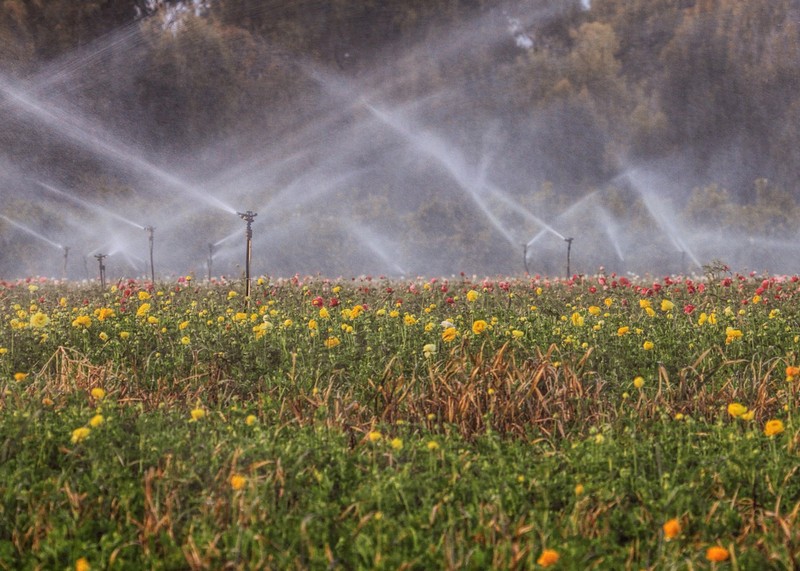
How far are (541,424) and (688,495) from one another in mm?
Result: 1055

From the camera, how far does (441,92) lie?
1160 inches

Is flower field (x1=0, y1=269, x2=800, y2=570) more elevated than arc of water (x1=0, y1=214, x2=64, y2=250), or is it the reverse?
arc of water (x1=0, y1=214, x2=64, y2=250)

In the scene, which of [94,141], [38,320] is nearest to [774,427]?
[38,320]

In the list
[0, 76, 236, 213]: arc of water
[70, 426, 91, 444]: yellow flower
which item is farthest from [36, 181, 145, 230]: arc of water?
[70, 426, 91, 444]: yellow flower

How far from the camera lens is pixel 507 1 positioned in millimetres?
32438

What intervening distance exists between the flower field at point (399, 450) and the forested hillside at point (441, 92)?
704 inches

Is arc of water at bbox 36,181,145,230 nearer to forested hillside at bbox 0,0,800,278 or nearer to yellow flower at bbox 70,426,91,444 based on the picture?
forested hillside at bbox 0,0,800,278

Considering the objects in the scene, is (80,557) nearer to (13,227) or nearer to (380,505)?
(380,505)

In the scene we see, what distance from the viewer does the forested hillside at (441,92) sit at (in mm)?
24344

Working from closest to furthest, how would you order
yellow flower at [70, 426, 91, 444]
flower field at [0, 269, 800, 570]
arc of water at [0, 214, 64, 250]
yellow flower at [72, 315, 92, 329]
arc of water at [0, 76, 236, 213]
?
flower field at [0, 269, 800, 570]
yellow flower at [70, 426, 91, 444]
yellow flower at [72, 315, 92, 329]
arc of water at [0, 214, 64, 250]
arc of water at [0, 76, 236, 213]

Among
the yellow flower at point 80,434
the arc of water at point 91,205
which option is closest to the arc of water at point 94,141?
the arc of water at point 91,205

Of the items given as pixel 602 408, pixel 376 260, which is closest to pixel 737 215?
pixel 376 260

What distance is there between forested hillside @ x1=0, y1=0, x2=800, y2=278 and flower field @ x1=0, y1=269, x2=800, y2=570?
58.7 feet

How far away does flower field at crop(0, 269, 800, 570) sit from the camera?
286 cm
